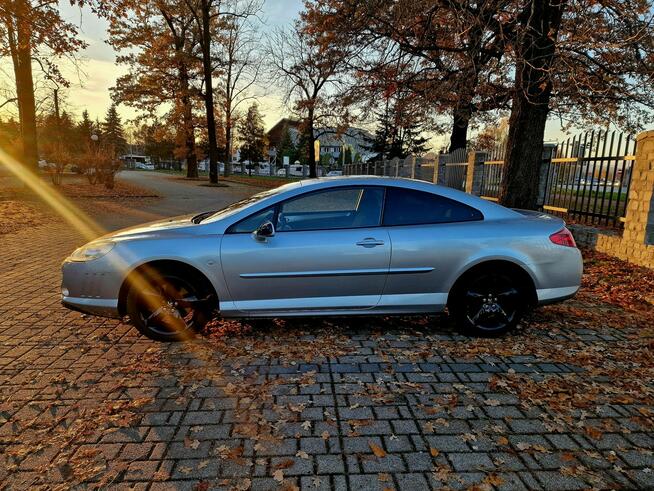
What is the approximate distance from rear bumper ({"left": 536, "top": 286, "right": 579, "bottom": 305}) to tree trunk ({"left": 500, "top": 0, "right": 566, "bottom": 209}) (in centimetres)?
484

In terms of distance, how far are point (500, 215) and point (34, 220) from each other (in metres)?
12.1

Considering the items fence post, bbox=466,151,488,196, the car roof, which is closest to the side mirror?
the car roof

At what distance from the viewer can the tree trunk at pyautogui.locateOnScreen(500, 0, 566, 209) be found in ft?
26.2

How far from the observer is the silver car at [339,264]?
13.0 feet

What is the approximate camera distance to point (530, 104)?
8398 millimetres

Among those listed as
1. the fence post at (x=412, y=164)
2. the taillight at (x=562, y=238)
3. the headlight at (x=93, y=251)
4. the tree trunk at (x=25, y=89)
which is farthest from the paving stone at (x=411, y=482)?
the fence post at (x=412, y=164)

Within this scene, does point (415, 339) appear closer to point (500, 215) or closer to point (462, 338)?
point (462, 338)

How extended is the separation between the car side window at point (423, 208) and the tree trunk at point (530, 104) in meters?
4.83

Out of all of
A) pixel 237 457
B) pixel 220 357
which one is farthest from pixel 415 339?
pixel 237 457

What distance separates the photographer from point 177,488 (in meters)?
2.26

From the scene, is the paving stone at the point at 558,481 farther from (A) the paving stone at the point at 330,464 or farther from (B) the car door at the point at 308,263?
(B) the car door at the point at 308,263

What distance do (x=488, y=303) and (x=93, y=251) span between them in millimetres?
3849

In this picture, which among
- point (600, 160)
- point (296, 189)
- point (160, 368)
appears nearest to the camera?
point (160, 368)

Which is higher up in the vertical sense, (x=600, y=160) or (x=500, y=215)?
(x=600, y=160)
